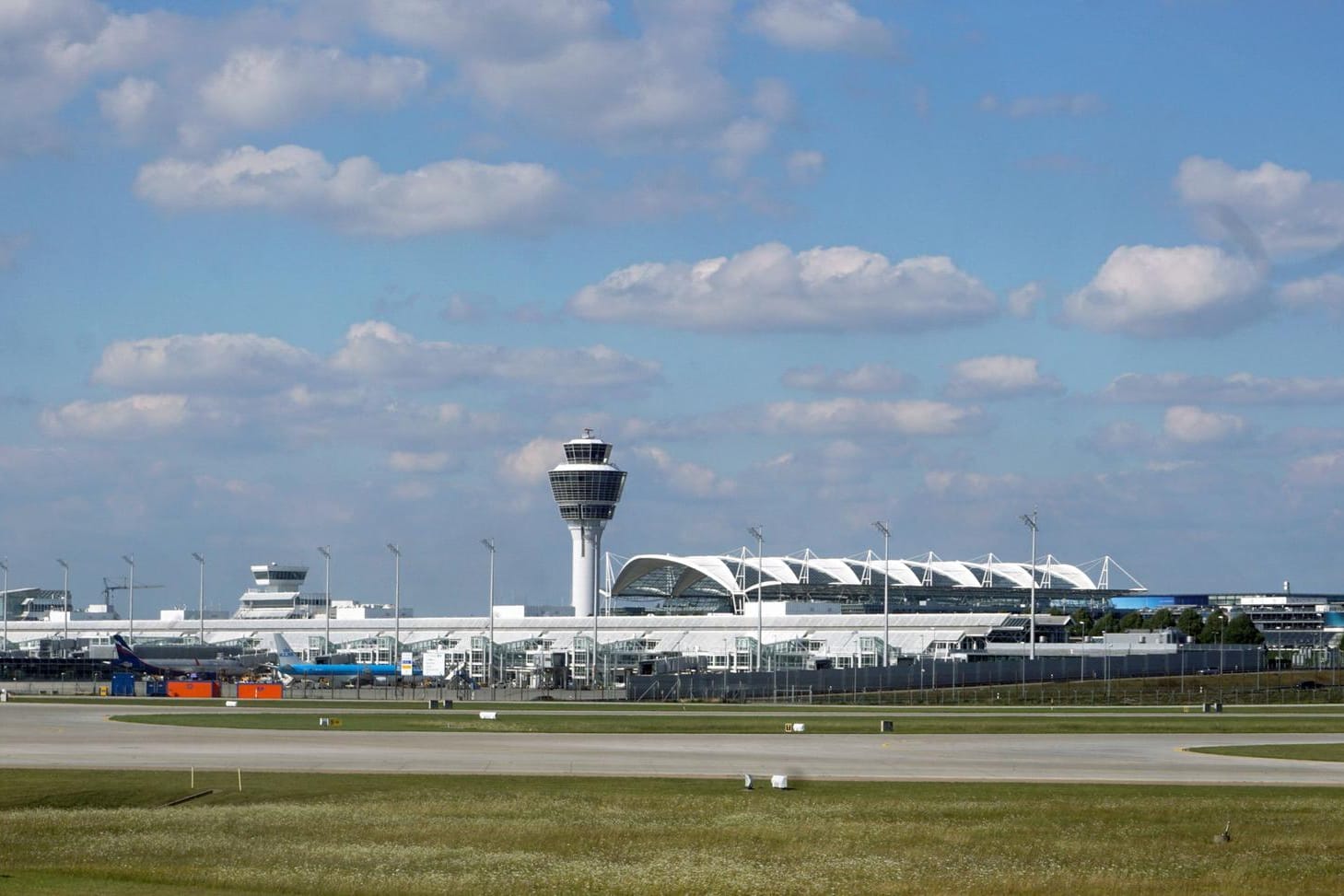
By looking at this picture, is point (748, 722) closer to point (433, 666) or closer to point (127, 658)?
point (433, 666)

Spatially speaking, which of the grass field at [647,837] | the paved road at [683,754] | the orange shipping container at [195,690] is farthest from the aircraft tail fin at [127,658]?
the grass field at [647,837]

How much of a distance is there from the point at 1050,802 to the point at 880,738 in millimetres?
28908

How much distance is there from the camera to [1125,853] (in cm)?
3609

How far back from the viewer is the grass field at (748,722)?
80.2m

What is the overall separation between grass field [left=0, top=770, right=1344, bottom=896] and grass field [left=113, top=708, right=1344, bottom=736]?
3002cm

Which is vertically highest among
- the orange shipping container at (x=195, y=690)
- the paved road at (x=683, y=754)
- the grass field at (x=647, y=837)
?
the grass field at (x=647, y=837)

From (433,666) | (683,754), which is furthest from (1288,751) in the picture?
(433,666)

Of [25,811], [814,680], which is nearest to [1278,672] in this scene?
[814,680]

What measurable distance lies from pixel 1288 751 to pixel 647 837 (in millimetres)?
39757

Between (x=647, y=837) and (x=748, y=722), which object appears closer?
(x=647, y=837)

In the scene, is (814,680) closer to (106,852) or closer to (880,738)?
(880,738)

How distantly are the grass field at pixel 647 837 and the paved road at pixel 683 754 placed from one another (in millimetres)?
4821

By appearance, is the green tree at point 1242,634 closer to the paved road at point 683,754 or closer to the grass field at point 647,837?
the paved road at point 683,754

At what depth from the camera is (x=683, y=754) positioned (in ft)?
206
